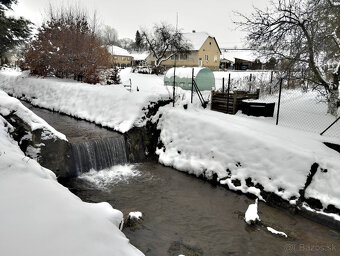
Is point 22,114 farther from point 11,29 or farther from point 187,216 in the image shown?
point 11,29

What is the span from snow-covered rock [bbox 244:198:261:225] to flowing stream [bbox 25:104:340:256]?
158 mm

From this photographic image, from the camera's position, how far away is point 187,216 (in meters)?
7.12

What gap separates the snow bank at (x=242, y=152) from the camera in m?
7.85

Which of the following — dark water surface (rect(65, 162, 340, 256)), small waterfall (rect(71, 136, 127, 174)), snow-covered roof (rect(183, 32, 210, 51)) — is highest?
snow-covered roof (rect(183, 32, 210, 51))

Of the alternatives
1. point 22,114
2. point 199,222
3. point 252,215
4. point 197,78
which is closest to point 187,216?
point 199,222

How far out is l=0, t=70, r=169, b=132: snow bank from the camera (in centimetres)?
1222

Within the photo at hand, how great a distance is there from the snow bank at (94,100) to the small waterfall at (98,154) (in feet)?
3.57

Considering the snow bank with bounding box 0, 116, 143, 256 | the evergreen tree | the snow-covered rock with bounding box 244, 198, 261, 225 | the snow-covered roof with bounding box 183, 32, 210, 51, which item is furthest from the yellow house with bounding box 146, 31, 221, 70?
the snow bank with bounding box 0, 116, 143, 256

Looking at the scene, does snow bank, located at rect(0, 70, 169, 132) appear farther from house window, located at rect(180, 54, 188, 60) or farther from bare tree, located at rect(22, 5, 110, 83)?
house window, located at rect(180, 54, 188, 60)

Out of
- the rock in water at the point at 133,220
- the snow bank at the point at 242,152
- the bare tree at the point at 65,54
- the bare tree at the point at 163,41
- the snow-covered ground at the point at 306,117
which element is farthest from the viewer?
the bare tree at the point at 163,41

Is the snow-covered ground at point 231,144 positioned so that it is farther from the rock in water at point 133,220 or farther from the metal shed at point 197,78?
the metal shed at point 197,78

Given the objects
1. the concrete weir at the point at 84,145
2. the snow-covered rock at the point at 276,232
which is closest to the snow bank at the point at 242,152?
the concrete weir at the point at 84,145

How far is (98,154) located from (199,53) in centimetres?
4429

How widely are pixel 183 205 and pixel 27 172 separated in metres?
4.58
